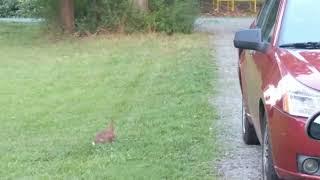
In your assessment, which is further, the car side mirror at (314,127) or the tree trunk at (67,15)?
the tree trunk at (67,15)

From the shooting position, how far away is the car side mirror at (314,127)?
445cm

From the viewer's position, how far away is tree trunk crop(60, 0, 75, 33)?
1928cm

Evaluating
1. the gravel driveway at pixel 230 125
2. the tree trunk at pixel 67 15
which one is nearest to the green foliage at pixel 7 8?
the tree trunk at pixel 67 15

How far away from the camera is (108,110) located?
9328mm

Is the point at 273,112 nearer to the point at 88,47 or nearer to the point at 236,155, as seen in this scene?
the point at 236,155

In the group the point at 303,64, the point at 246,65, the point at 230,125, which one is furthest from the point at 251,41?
the point at 230,125

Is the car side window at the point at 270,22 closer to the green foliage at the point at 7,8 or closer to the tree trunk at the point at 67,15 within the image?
the tree trunk at the point at 67,15

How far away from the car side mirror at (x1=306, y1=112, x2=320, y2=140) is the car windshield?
1.16 meters

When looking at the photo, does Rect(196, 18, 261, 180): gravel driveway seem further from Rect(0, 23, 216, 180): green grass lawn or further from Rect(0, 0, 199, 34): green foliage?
Rect(0, 0, 199, 34): green foliage

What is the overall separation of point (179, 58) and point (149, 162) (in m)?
7.89

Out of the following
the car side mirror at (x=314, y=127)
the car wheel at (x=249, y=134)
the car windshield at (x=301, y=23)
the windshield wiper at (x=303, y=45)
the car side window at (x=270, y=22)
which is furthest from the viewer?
the car wheel at (x=249, y=134)

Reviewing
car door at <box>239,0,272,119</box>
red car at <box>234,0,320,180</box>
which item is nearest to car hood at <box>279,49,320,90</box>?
red car at <box>234,0,320,180</box>

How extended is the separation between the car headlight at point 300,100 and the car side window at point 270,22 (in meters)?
1.10

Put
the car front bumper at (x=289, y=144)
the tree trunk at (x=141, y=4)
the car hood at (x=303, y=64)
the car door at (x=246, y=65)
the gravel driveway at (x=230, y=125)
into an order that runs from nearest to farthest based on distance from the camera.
Answer: the car front bumper at (x=289, y=144) < the car hood at (x=303, y=64) < the gravel driveway at (x=230, y=125) < the car door at (x=246, y=65) < the tree trunk at (x=141, y=4)
